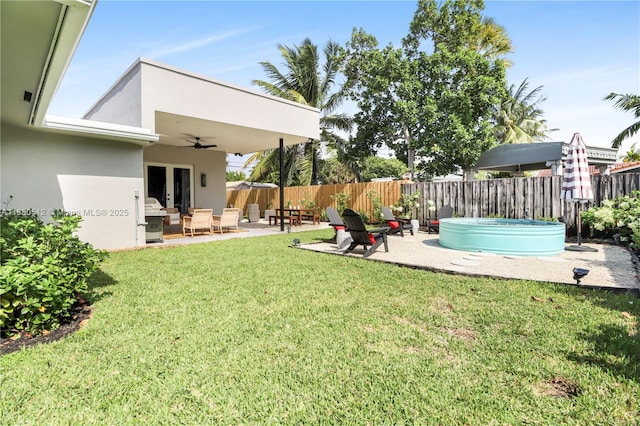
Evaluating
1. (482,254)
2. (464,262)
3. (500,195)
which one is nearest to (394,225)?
(482,254)

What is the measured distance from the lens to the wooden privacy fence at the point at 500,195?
30.9 ft

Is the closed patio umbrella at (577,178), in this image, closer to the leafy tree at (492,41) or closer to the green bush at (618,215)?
the green bush at (618,215)

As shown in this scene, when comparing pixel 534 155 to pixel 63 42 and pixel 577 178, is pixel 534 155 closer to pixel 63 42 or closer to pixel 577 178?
pixel 577 178

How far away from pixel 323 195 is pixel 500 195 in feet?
27.9

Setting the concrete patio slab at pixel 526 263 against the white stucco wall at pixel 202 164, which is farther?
the white stucco wall at pixel 202 164

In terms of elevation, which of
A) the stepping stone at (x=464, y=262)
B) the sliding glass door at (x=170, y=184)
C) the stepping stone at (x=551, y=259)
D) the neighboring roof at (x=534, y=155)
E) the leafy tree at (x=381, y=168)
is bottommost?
the stepping stone at (x=464, y=262)

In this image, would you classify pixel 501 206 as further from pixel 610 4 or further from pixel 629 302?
pixel 629 302

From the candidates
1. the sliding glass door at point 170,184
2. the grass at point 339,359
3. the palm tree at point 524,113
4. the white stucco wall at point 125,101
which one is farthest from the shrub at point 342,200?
the palm tree at point 524,113

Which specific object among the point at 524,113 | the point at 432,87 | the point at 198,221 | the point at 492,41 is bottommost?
the point at 198,221

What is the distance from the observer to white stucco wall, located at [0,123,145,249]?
7223mm

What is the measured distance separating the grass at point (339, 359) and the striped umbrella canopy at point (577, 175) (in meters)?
4.58

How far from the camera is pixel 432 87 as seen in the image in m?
17.2

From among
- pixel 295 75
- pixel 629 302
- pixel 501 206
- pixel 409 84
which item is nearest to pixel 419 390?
pixel 629 302

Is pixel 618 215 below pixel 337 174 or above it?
below
